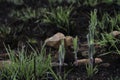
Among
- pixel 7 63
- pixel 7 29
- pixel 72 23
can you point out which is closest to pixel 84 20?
pixel 72 23

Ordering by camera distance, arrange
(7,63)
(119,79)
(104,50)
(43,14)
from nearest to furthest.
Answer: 1. (119,79)
2. (7,63)
3. (104,50)
4. (43,14)

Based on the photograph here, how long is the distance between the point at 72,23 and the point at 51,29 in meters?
0.34

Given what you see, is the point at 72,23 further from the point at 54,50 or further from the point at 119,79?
the point at 119,79

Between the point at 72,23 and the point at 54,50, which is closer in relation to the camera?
the point at 54,50

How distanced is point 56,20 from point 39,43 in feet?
1.75

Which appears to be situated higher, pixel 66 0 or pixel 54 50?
pixel 66 0

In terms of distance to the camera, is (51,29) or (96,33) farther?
(51,29)

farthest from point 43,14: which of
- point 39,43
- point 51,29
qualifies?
point 39,43

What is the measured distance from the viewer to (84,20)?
5367 millimetres

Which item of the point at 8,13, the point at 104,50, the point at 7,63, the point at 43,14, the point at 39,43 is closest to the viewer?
the point at 7,63

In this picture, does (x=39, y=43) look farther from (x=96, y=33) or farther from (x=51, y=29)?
(x=96, y=33)

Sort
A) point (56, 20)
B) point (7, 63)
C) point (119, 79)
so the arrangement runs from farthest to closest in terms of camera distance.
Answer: point (56, 20), point (7, 63), point (119, 79)

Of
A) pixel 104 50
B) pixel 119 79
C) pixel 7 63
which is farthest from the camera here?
pixel 104 50

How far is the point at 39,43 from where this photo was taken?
4.75 meters
